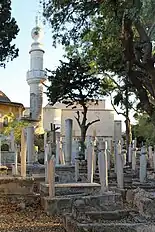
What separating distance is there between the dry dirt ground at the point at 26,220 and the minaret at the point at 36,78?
3190 centimetres

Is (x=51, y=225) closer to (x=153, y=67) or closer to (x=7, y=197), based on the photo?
(x=7, y=197)

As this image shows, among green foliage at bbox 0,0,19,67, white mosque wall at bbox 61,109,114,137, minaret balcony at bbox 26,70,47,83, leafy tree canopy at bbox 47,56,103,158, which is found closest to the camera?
green foliage at bbox 0,0,19,67

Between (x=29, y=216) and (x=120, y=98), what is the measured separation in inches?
875

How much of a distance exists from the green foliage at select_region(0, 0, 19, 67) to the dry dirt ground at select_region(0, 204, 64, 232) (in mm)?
9594

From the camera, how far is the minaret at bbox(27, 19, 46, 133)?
135 feet

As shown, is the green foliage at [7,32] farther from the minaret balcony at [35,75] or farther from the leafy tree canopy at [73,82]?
the minaret balcony at [35,75]

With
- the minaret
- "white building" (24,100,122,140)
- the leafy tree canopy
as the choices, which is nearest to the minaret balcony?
the minaret

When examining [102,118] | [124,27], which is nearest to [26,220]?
[124,27]

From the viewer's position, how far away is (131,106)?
29.5 m

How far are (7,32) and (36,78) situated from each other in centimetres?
2409

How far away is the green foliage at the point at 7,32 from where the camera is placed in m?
17.0

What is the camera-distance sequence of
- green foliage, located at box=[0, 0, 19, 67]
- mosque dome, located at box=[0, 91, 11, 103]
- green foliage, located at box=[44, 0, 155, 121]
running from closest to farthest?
green foliage, located at box=[44, 0, 155, 121]
green foliage, located at box=[0, 0, 19, 67]
mosque dome, located at box=[0, 91, 11, 103]

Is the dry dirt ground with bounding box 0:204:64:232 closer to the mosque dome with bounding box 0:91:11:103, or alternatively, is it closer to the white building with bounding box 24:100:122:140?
the mosque dome with bounding box 0:91:11:103

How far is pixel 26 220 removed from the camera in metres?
7.36
